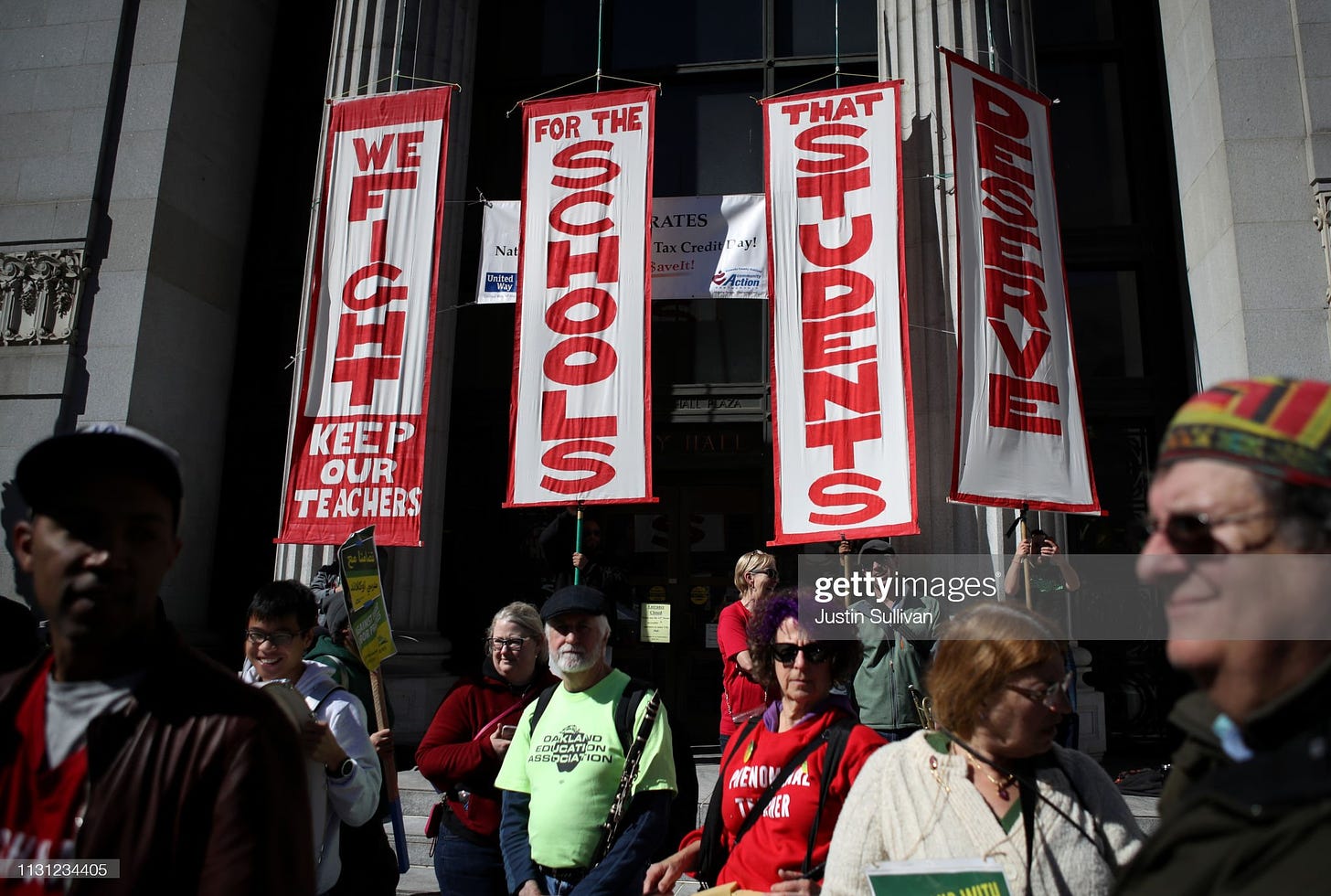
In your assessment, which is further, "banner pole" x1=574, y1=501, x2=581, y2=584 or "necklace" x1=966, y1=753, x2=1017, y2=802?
"banner pole" x1=574, y1=501, x2=581, y2=584

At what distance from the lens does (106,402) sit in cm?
950

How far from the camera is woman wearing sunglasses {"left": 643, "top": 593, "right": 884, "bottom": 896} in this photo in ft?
9.90

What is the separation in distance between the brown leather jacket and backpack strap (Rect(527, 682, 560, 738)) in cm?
218

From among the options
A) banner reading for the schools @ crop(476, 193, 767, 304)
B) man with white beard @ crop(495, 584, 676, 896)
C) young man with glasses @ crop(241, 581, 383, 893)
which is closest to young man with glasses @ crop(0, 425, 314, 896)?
young man with glasses @ crop(241, 581, 383, 893)

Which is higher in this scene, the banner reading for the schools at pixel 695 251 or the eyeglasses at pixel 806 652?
the banner reading for the schools at pixel 695 251

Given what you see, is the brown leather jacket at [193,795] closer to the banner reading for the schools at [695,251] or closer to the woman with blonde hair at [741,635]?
the woman with blonde hair at [741,635]

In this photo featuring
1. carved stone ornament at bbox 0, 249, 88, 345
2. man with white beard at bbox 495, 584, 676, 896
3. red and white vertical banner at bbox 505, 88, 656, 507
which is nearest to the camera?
man with white beard at bbox 495, 584, 676, 896

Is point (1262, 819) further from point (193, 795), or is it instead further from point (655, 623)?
point (655, 623)

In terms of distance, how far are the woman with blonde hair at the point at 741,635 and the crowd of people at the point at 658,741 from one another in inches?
58.5

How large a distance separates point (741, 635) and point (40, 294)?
8.59m

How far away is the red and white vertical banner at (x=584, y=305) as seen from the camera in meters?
8.16

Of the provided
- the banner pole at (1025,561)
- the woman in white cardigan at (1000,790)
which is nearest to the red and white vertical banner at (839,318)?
the banner pole at (1025,561)

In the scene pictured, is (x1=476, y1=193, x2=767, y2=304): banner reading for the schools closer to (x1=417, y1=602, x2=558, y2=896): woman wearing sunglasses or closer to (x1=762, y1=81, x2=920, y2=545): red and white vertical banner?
(x1=762, y1=81, x2=920, y2=545): red and white vertical banner

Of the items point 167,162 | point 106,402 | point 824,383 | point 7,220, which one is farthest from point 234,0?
point 824,383
